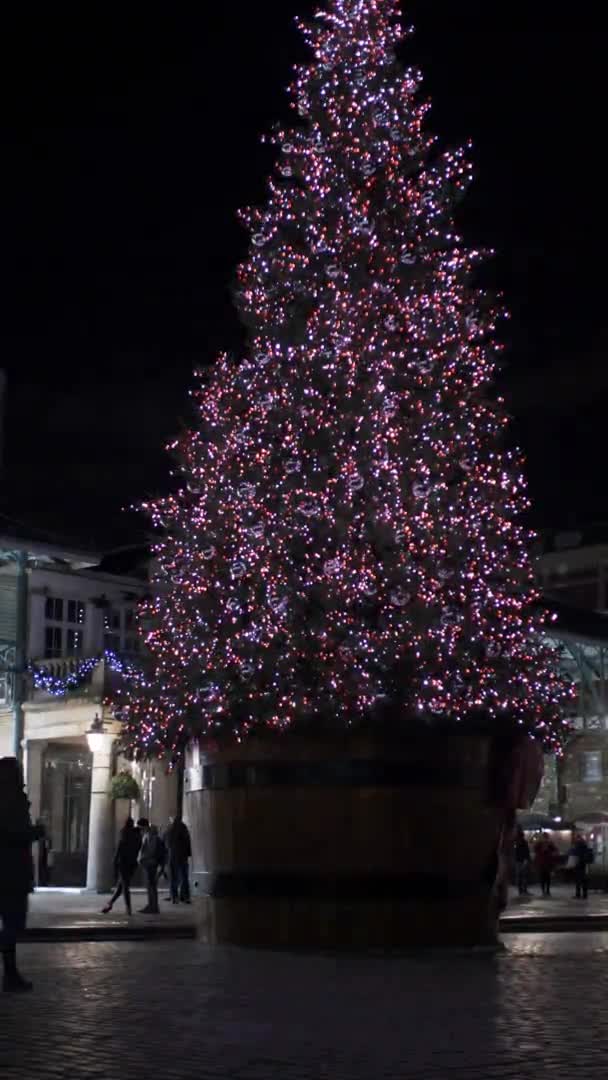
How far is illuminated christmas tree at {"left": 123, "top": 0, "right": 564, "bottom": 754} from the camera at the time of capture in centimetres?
1727

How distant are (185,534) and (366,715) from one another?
301 cm

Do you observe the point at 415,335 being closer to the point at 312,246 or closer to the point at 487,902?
the point at 312,246

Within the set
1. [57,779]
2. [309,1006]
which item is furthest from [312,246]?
[57,779]

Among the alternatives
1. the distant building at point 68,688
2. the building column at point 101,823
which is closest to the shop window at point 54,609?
the distant building at point 68,688

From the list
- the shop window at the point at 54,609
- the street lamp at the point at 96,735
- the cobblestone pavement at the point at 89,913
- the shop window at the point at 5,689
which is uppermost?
the shop window at the point at 54,609

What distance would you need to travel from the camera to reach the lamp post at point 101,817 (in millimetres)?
34219

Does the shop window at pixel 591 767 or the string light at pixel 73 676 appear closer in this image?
the string light at pixel 73 676

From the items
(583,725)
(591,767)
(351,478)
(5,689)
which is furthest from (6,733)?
(591,767)

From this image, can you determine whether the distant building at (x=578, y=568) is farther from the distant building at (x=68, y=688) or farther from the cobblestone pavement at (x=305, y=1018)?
the cobblestone pavement at (x=305, y=1018)

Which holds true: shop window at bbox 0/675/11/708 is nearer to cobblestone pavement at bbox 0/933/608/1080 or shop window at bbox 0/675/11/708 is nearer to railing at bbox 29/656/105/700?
railing at bbox 29/656/105/700

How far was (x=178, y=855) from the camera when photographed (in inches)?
1125

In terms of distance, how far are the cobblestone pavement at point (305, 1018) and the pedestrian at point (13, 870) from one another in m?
0.30

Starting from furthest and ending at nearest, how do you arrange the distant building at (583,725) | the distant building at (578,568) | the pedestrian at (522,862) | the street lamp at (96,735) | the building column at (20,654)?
the distant building at (578,568) < the distant building at (583,725) < the pedestrian at (522,862) < the building column at (20,654) < the street lamp at (96,735)

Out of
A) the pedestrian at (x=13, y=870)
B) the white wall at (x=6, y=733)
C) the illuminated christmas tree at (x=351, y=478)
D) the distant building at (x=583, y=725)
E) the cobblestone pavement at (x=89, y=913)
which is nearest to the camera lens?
the pedestrian at (x=13, y=870)
